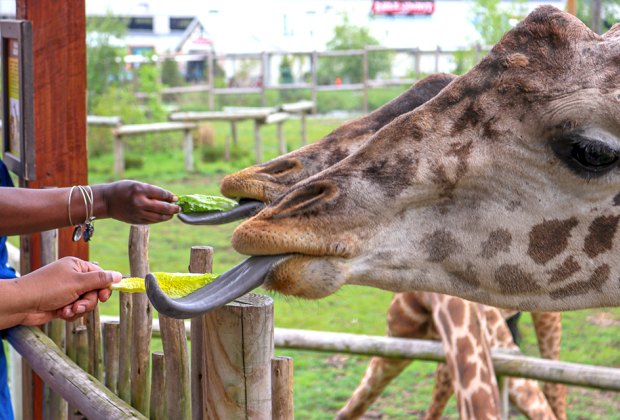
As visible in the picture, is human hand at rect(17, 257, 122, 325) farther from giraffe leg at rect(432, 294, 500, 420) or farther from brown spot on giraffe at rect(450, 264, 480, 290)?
giraffe leg at rect(432, 294, 500, 420)

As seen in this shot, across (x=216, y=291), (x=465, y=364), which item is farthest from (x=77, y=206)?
(x=465, y=364)

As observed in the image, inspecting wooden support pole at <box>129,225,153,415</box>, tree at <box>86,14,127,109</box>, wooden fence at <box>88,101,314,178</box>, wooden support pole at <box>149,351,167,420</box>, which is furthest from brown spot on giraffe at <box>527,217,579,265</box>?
tree at <box>86,14,127,109</box>

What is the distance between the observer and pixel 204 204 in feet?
8.05

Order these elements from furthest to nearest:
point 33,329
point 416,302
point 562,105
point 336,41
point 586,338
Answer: point 336,41, point 586,338, point 416,302, point 33,329, point 562,105

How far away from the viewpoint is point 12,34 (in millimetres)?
3439

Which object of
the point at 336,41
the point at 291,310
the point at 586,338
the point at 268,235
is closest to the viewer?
the point at 268,235

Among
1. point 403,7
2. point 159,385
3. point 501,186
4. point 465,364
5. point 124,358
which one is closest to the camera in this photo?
point 501,186

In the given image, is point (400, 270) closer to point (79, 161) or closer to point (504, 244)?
point (504, 244)

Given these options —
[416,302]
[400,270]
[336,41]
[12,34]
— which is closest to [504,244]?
[400,270]

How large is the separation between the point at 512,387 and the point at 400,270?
352 centimetres

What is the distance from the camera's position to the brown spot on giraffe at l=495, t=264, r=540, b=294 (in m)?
2.17

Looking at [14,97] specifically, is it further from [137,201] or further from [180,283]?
[180,283]

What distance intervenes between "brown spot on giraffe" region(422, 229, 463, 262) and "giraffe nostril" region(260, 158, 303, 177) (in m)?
0.54

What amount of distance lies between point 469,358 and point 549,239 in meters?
2.63
